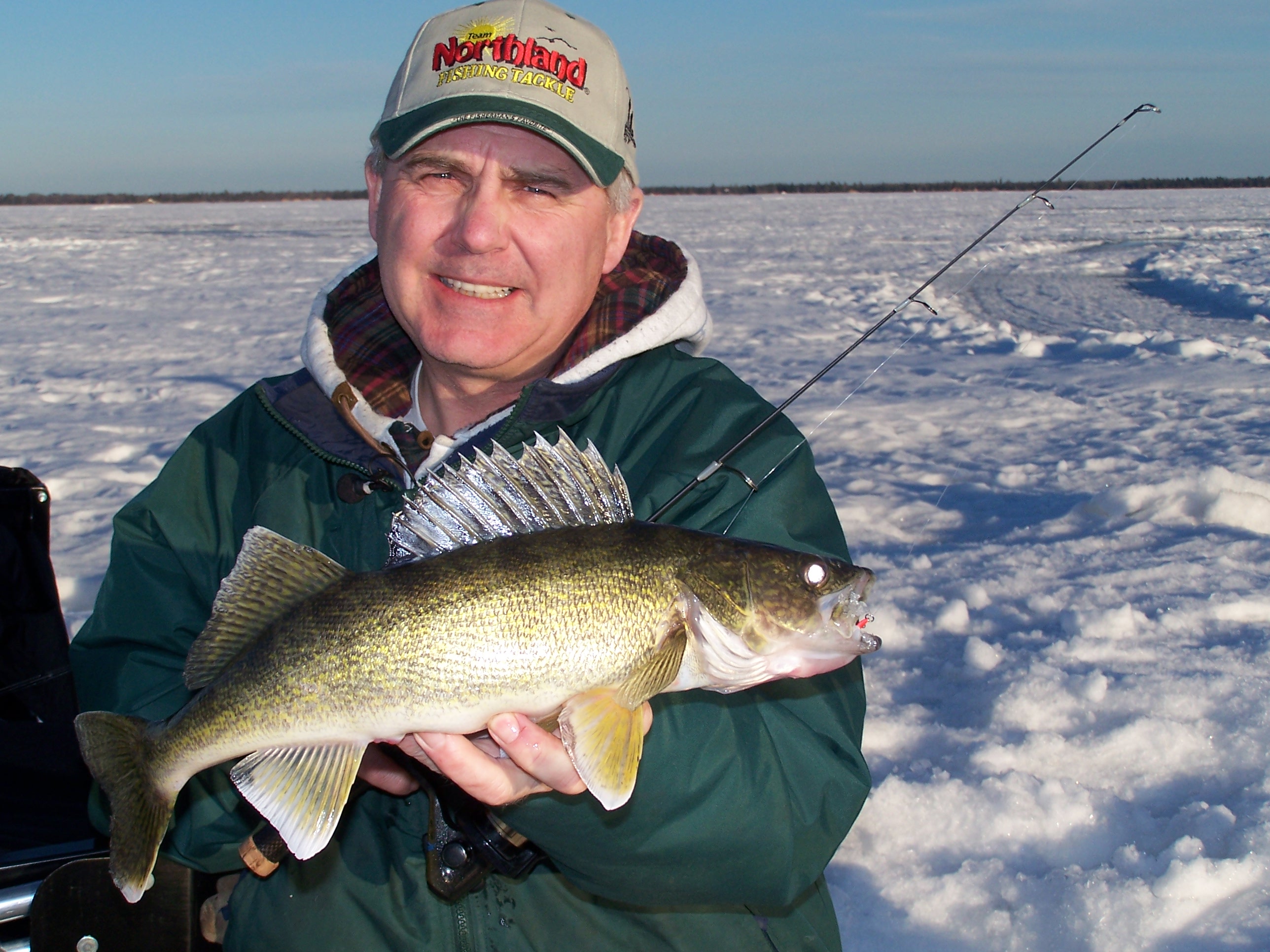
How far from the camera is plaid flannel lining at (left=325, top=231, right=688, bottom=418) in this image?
2.33 metres

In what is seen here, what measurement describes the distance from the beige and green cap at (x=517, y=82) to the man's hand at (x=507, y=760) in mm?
1160

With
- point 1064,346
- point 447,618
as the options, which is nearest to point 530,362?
point 447,618

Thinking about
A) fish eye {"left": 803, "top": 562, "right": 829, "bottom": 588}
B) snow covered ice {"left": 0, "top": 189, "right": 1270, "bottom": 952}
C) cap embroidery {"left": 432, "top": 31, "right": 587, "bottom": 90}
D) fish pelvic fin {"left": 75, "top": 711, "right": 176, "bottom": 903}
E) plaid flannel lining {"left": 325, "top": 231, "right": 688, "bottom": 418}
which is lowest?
snow covered ice {"left": 0, "top": 189, "right": 1270, "bottom": 952}

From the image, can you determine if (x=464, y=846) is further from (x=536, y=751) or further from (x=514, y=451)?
(x=514, y=451)

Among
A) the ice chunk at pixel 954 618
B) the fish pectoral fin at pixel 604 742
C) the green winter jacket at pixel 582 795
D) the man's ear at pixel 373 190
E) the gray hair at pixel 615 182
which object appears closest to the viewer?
the fish pectoral fin at pixel 604 742

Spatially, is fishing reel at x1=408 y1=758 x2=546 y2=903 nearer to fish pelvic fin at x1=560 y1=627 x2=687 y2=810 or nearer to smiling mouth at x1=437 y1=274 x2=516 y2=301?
fish pelvic fin at x1=560 y1=627 x2=687 y2=810

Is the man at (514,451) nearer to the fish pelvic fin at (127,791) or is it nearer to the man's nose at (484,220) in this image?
the man's nose at (484,220)

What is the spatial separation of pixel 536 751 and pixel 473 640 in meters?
0.19

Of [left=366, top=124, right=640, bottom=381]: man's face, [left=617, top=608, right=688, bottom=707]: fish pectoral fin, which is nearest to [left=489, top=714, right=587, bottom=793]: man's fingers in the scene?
[left=617, top=608, right=688, bottom=707]: fish pectoral fin

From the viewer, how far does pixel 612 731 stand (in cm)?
146

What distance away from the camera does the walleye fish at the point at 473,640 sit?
4.86ft

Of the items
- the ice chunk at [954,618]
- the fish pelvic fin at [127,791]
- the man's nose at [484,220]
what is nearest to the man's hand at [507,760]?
the fish pelvic fin at [127,791]

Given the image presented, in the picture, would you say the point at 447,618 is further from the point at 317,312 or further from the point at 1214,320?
the point at 1214,320

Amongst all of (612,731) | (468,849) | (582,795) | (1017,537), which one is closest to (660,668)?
(612,731)
